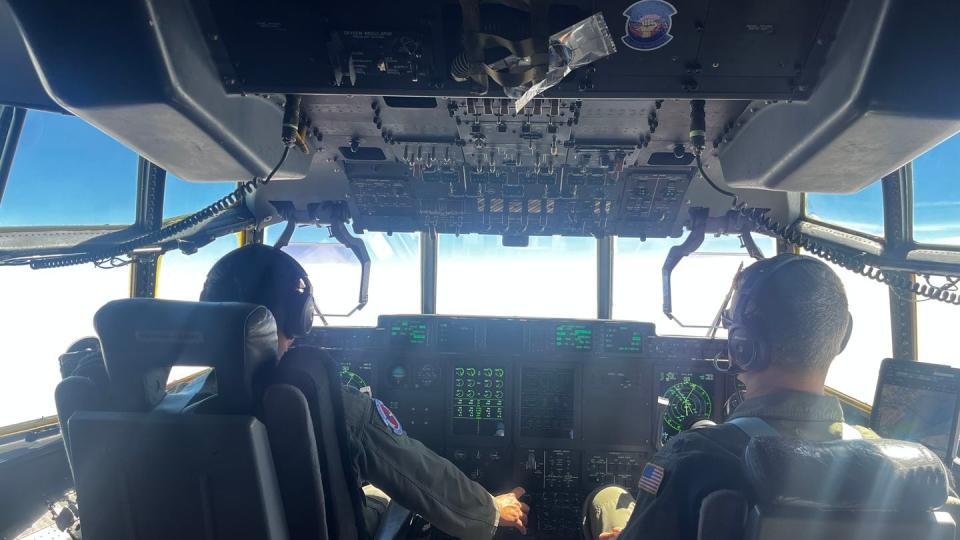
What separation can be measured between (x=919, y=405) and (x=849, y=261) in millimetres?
519

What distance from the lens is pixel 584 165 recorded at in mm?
1827

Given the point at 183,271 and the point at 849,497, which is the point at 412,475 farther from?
the point at 183,271

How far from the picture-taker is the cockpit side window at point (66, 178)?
2.33 metres

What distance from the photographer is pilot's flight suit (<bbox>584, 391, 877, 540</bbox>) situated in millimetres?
929

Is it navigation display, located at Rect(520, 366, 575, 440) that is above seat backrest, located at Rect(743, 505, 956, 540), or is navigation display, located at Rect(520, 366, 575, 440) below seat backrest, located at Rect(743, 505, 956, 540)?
below

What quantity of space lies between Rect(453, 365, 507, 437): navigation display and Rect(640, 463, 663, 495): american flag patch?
142cm

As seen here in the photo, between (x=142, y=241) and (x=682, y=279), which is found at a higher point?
(x=142, y=241)

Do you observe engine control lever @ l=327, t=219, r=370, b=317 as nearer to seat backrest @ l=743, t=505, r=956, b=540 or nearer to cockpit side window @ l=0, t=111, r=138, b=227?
cockpit side window @ l=0, t=111, r=138, b=227

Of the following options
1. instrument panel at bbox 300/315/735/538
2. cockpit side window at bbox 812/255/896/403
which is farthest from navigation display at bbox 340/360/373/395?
cockpit side window at bbox 812/255/896/403

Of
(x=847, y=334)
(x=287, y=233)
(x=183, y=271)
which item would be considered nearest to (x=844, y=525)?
(x=847, y=334)

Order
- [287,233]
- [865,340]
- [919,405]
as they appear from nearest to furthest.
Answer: [919,405], [287,233], [865,340]

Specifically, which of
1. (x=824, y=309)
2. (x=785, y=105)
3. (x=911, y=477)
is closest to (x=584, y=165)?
(x=785, y=105)

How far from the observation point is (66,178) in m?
2.64

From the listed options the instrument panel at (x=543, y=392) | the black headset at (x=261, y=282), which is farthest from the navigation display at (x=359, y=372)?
the black headset at (x=261, y=282)
